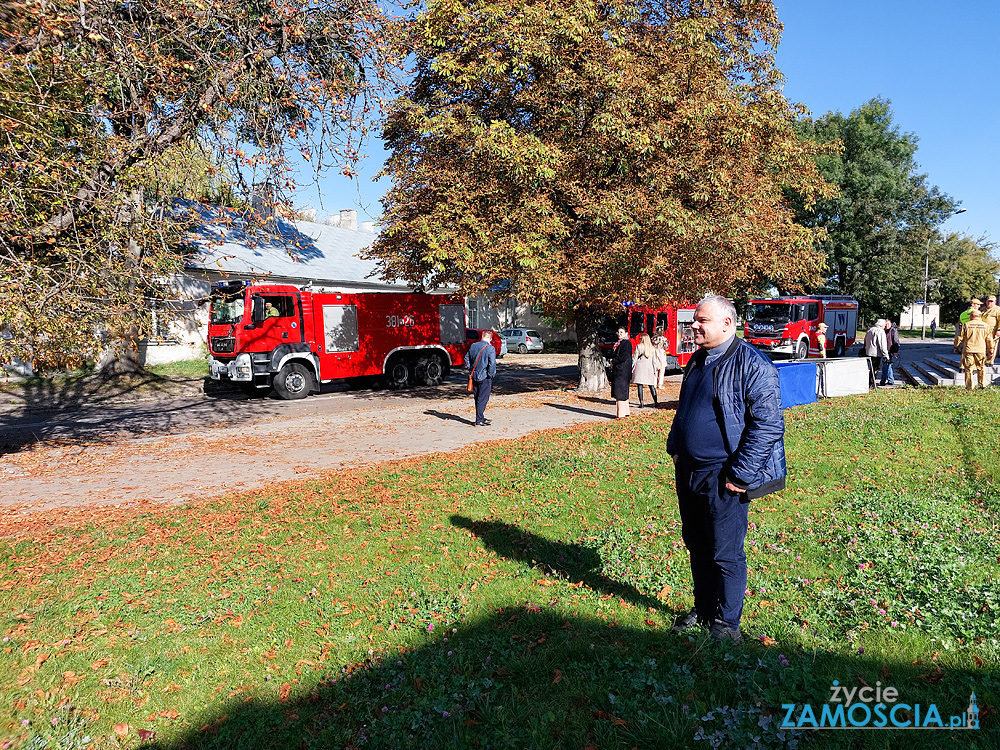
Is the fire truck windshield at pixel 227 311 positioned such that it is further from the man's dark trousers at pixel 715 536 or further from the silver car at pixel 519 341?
the silver car at pixel 519 341

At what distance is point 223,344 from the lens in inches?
697

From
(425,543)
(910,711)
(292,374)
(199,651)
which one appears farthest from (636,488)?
(292,374)

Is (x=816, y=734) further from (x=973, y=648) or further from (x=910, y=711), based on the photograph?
(x=973, y=648)

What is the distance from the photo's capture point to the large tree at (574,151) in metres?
13.5

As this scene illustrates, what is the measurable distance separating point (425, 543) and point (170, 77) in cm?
754

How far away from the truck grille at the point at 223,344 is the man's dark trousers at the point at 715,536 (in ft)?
53.4

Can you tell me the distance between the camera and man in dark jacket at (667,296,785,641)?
344 centimetres

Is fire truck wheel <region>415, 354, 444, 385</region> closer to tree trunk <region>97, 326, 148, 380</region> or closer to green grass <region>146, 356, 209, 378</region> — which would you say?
green grass <region>146, 356, 209, 378</region>

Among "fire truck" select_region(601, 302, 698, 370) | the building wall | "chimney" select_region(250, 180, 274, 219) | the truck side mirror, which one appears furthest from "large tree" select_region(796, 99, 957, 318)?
"chimney" select_region(250, 180, 274, 219)

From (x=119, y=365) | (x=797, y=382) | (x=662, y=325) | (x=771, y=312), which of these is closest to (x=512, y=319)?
(x=771, y=312)

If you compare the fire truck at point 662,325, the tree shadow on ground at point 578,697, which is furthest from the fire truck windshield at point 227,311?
the tree shadow on ground at point 578,697

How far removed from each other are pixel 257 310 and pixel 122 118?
28.5ft

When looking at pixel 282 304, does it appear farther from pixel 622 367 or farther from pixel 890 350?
pixel 890 350

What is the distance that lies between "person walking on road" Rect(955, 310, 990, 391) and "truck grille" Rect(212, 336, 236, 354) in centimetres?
1846
